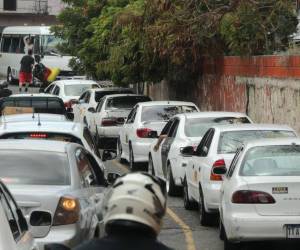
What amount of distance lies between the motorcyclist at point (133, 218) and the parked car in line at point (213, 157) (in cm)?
865

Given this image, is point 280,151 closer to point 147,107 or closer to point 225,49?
point 147,107

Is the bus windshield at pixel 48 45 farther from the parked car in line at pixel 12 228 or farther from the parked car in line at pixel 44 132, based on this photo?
the parked car in line at pixel 12 228

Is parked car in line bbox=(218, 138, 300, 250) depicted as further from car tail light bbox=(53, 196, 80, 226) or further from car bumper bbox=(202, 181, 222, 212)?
car tail light bbox=(53, 196, 80, 226)

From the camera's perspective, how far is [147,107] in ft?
71.5

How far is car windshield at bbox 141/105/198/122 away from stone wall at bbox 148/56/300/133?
2.00 meters

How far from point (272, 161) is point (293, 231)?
982 millimetres

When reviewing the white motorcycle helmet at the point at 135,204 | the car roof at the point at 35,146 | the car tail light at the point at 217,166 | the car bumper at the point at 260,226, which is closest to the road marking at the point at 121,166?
the car tail light at the point at 217,166

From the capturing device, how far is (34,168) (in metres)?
9.35

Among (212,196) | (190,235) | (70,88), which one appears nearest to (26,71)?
(70,88)

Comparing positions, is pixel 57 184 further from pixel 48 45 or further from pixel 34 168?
pixel 48 45

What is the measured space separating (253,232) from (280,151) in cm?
126

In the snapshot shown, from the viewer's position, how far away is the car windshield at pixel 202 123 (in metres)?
17.0

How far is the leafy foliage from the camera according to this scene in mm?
24109

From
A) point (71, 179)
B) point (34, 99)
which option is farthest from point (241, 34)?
point (71, 179)
